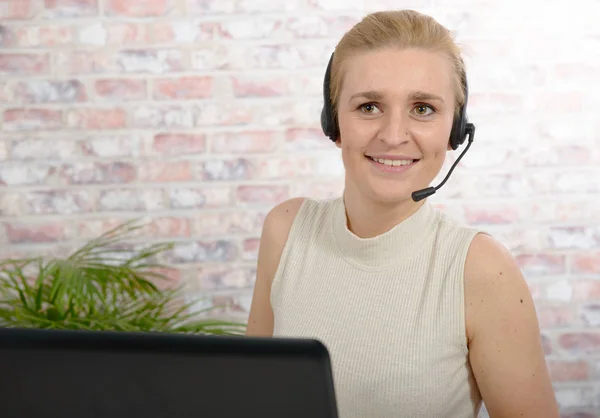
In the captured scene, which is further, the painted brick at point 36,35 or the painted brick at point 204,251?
the painted brick at point 204,251

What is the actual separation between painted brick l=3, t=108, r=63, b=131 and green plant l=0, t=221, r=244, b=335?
35cm

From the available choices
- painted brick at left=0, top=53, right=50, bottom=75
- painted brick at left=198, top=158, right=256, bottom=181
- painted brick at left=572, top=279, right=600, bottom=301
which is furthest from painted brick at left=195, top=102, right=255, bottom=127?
painted brick at left=572, top=279, right=600, bottom=301

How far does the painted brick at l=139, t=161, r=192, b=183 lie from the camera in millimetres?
2205

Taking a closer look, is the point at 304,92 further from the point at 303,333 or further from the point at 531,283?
the point at 303,333

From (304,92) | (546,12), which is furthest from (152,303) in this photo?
(546,12)

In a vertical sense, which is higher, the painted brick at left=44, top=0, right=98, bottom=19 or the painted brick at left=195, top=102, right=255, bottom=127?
the painted brick at left=44, top=0, right=98, bottom=19

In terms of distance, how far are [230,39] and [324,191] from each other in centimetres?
51

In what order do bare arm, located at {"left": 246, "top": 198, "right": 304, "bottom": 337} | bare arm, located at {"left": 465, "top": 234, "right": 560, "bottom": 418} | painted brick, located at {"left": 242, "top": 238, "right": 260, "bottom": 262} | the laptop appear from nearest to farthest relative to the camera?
the laptop < bare arm, located at {"left": 465, "top": 234, "right": 560, "bottom": 418} < bare arm, located at {"left": 246, "top": 198, "right": 304, "bottom": 337} < painted brick, located at {"left": 242, "top": 238, "right": 260, "bottom": 262}

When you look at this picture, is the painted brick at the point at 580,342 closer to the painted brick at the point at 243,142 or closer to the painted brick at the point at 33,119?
the painted brick at the point at 243,142

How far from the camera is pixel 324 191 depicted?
A: 2.21 meters

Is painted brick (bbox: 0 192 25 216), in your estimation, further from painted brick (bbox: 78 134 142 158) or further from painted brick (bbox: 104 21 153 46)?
painted brick (bbox: 104 21 153 46)

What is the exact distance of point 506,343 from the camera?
3.78ft

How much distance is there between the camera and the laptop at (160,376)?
546 mm

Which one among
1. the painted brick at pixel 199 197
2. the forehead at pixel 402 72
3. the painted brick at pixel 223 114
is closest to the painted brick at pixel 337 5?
the painted brick at pixel 223 114
